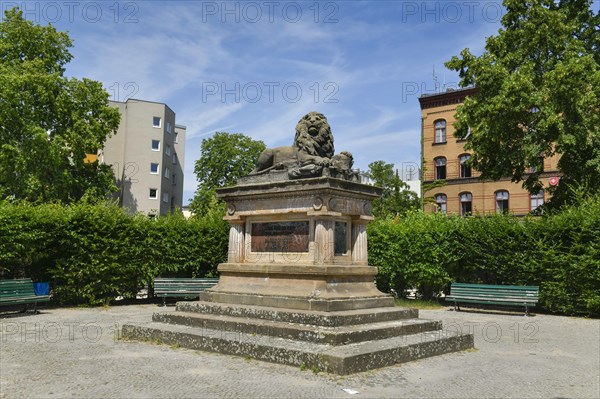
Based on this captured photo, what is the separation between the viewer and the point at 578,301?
16.3 metres

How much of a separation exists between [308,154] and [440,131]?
124ft

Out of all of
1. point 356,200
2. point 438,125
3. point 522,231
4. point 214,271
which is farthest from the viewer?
point 438,125

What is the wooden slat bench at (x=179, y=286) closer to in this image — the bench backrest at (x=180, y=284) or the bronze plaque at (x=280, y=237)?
the bench backrest at (x=180, y=284)

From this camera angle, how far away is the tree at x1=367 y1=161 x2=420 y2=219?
A: 4141cm

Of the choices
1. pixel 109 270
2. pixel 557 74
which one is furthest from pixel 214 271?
A: pixel 557 74

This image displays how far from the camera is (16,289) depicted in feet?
49.0

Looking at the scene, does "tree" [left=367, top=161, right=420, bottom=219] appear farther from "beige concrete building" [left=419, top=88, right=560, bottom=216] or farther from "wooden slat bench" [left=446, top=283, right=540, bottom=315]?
"wooden slat bench" [left=446, top=283, right=540, bottom=315]

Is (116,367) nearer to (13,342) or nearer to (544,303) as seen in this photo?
(13,342)

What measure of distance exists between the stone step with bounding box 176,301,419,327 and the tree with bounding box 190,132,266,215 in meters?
40.1

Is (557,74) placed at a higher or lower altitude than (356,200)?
higher

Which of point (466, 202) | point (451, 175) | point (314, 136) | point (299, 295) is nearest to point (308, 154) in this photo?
point (314, 136)

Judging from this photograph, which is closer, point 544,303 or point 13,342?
point 13,342

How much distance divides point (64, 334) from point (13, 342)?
121 cm

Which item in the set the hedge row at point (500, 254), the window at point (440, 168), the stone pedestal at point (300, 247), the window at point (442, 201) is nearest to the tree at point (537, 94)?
the hedge row at point (500, 254)
